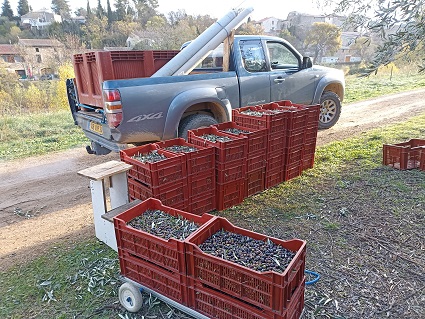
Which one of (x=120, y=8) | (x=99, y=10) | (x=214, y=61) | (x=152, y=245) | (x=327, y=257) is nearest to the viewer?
(x=152, y=245)

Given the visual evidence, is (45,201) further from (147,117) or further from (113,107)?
(147,117)

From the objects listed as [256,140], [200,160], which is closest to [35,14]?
[256,140]

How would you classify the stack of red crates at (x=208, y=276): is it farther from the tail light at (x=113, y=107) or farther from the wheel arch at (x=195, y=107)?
the wheel arch at (x=195, y=107)

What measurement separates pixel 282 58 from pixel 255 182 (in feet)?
12.2

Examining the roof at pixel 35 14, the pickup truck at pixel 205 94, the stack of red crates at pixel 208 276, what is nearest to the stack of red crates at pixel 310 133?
the pickup truck at pixel 205 94

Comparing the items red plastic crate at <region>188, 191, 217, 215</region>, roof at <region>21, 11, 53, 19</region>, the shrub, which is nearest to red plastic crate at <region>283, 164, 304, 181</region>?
red plastic crate at <region>188, 191, 217, 215</region>

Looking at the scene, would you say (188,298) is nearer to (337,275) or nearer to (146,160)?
(337,275)

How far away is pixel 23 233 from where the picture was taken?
3.88m

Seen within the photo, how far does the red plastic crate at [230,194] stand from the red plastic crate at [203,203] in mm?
70

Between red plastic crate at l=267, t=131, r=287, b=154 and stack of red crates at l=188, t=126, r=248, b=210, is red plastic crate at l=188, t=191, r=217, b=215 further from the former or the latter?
red plastic crate at l=267, t=131, r=287, b=154

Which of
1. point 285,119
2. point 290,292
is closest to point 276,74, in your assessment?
point 285,119

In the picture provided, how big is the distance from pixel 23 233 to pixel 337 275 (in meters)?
3.69

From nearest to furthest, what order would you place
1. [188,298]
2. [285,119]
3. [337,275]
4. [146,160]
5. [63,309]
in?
[188,298] → [63,309] → [337,275] → [146,160] → [285,119]

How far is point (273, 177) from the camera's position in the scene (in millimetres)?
4812
